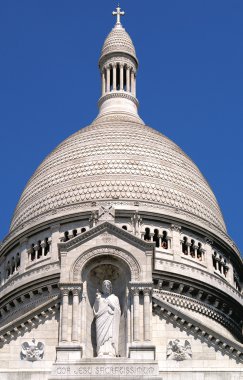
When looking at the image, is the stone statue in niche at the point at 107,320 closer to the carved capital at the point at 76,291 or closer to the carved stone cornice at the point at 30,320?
the carved capital at the point at 76,291

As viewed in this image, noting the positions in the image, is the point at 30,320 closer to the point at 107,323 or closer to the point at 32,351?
the point at 32,351

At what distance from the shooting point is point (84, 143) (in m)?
65.8

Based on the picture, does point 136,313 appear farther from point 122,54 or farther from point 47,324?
point 122,54

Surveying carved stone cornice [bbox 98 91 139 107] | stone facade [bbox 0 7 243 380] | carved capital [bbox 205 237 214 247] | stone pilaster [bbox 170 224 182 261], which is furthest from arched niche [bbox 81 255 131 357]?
carved stone cornice [bbox 98 91 139 107]

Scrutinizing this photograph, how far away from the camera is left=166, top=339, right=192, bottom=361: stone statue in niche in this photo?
38.1 meters

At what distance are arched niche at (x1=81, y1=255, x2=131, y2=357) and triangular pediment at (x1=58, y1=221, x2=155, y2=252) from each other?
0.67 m

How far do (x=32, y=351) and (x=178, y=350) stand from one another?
4.46 meters

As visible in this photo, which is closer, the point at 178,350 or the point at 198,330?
the point at 178,350

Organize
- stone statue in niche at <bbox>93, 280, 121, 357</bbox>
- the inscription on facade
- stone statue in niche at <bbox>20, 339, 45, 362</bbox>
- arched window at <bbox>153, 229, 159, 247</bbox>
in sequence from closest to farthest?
1. the inscription on facade
2. stone statue in niche at <bbox>93, 280, 121, 357</bbox>
3. stone statue in niche at <bbox>20, 339, 45, 362</bbox>
4. arched window at <bbox>153, 229, 159, 247</bbox>

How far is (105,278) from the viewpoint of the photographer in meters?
39.9

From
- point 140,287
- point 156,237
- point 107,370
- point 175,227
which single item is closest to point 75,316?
point 140,287

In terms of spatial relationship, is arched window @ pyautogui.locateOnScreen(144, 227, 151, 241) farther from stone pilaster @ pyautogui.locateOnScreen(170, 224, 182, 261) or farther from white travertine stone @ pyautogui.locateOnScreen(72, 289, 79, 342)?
white travertine stone @ pyautogui.locateOnScreen(72, 289, 79, 342)

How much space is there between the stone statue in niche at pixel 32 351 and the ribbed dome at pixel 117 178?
20890mm

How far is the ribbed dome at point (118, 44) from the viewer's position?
7556cm
